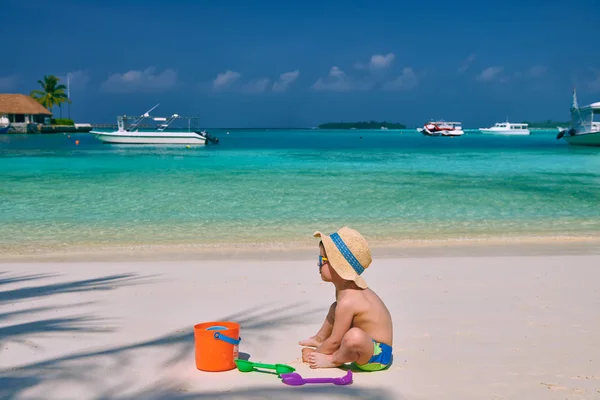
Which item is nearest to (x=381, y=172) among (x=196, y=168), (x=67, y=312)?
(x=196, y=168)

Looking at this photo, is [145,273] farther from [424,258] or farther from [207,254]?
[424,258]

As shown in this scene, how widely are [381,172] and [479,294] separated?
24.9m

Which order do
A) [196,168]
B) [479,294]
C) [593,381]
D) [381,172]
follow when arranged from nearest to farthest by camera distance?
[593,381]
[479,294]
[381,172]
[196,168]

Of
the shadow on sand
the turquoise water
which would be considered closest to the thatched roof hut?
A: the turquoise water

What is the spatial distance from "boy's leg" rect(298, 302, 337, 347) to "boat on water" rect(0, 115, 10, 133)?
10023 cm

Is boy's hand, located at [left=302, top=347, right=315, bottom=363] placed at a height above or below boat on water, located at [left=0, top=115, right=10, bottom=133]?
below

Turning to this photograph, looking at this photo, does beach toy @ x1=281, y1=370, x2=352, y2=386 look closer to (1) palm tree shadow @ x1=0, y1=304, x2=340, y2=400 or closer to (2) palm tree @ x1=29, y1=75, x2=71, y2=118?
(1) palm tree shadow @ x1=0, y1=304, x2=340, y2=400

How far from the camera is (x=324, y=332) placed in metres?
4.74

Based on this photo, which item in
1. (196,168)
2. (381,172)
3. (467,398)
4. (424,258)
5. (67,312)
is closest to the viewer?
(467,398)

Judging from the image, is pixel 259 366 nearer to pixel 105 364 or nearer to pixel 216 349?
pixel 216 349

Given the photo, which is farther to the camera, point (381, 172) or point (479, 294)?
point (381, 172)

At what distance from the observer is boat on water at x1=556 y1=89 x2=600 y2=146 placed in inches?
2451

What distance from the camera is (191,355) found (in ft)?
16.0

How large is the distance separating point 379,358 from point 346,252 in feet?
2.63
